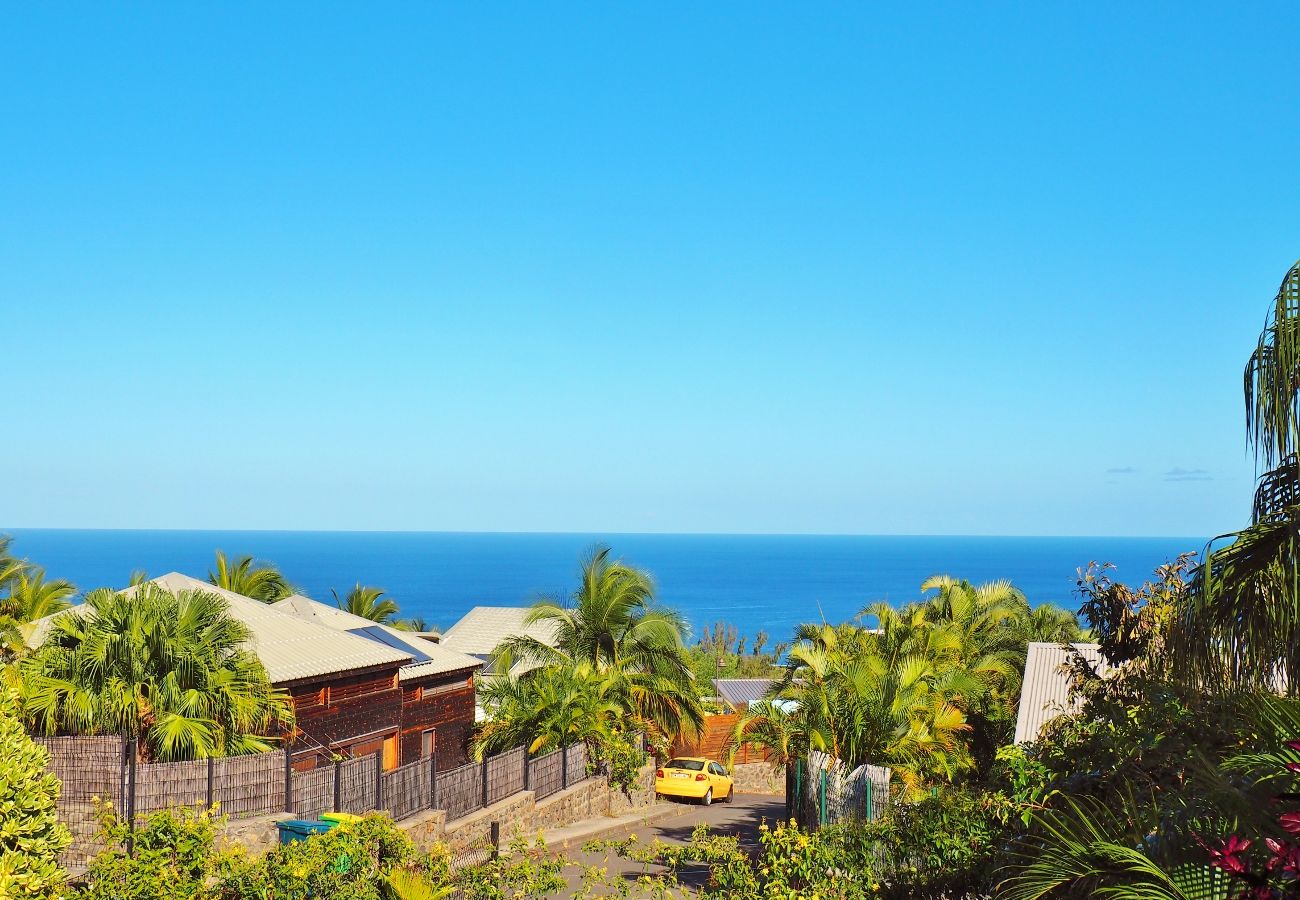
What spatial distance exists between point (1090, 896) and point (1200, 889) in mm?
520

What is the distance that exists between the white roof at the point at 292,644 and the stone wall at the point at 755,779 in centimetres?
1090

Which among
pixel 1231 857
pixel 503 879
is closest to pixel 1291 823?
pixel 1231 857

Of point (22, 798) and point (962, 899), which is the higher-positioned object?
point (22, 798)

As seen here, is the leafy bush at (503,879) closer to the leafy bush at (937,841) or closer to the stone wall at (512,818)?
the leafy bush at (937,841)

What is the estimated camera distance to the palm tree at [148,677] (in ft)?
54.1

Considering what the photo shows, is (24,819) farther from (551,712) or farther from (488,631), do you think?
(488,631)

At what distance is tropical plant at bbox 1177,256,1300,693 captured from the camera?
19.0 ft

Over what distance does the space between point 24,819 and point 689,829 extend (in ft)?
57.7

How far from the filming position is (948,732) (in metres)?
21.2

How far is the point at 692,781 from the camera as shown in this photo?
28.2 metres

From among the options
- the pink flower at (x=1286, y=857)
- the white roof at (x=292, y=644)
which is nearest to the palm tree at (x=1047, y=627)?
the white roof at (x=292, y=644)

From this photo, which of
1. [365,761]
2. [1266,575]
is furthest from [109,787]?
[1266,575]

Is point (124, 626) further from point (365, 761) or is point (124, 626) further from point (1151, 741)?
point (1151, 741)

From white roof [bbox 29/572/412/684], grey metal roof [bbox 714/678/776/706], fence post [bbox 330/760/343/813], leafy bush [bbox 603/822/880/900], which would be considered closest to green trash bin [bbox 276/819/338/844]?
fence post [bbox 330/760/343/813]
